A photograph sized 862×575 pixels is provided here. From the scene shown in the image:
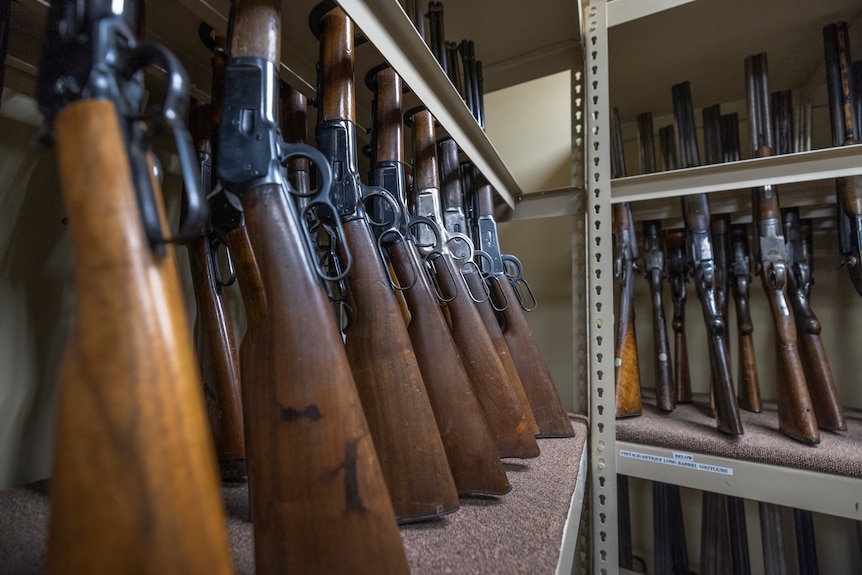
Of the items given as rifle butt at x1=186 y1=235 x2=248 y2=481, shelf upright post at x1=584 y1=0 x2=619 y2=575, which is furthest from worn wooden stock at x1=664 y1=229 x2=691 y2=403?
rifle butt at x1=186 y1=235 x2=248 y2=481

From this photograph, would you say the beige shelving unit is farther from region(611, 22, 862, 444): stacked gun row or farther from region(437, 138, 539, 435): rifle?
region(437, 138, 539, 435): rifle

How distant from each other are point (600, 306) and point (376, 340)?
0.68 meters

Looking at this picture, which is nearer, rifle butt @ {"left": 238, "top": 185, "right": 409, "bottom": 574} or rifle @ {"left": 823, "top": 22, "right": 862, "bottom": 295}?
rifle butt @ {"left": 238, "top": 185, "right": 409, "bottom": 574}

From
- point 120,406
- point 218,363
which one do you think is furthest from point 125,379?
point 218,363

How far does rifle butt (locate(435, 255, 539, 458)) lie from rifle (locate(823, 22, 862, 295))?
107cm

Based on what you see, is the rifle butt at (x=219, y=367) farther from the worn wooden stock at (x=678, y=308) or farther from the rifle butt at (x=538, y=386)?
the worn wooden stock at (x=678, y=308)

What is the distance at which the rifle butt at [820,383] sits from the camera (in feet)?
3.37

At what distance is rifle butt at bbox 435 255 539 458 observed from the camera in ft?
2.23

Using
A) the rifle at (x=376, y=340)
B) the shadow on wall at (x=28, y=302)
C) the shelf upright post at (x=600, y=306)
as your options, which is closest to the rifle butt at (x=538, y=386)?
the shelf upright post at (x=600, y=306)

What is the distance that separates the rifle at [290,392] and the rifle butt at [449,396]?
219mm

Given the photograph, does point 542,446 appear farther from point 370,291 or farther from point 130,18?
point 130,18

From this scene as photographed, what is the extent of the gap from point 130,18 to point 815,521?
197 centimetres

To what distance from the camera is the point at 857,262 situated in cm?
107

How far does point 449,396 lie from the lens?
57cm
